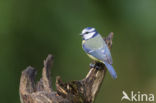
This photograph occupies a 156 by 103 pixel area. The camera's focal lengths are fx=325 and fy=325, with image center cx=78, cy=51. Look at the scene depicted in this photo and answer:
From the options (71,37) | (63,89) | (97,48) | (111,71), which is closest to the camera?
(63,89)

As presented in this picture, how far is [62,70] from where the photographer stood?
10.5 ft

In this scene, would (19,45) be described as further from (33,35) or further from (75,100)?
(75,100)

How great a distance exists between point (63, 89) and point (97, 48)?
455mm

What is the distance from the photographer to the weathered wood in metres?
1.66

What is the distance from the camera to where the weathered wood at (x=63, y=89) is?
65.4 inches

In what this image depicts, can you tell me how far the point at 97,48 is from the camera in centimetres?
201

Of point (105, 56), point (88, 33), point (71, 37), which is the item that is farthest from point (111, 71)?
point (71, 37)

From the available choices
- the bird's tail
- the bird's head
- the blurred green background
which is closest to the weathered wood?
the bird's tail

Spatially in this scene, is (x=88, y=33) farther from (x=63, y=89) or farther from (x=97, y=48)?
(x=63, y=89)

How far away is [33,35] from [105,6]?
0.76 metres

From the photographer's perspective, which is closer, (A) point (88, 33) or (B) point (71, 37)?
(A) point (88, 33)

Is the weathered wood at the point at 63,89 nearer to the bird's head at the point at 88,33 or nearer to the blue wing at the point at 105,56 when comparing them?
the blue wing at the point at 105,56

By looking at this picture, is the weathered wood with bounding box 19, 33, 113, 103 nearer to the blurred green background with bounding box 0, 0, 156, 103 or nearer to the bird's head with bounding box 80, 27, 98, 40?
the bird's head with bounding box 80, 27, 98, 40

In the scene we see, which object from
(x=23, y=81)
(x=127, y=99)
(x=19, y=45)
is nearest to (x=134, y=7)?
(x=127, y=99)
